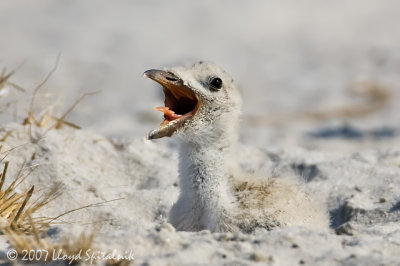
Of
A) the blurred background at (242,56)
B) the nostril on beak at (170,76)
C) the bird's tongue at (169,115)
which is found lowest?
the blurred background at (242,56)

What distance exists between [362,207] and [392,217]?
0.81 ft

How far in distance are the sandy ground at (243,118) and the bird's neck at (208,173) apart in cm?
34

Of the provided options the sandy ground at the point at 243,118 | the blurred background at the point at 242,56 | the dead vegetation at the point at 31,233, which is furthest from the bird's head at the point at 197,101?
the blurred background at the point at 242,56

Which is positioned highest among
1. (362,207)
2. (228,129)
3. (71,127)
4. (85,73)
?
(228,129)

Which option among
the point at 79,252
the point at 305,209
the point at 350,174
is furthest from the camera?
the point at 350,174

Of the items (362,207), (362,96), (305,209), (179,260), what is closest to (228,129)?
(305,209)

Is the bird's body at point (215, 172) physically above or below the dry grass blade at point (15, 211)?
above

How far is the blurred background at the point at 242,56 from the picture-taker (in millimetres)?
8547

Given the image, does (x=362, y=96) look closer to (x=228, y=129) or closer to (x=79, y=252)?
(x=228, y=129)

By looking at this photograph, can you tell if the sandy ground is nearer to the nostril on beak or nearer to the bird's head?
the bird's head

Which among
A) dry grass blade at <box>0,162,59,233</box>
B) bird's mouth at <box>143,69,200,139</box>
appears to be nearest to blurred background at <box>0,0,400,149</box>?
bird's mouth at <box>143,69,200,139</box>

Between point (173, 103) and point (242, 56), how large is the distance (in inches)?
286

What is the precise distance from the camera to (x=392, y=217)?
3840 mm

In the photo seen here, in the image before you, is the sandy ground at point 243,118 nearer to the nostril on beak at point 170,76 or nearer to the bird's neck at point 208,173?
the bird's neck at point 208,173
